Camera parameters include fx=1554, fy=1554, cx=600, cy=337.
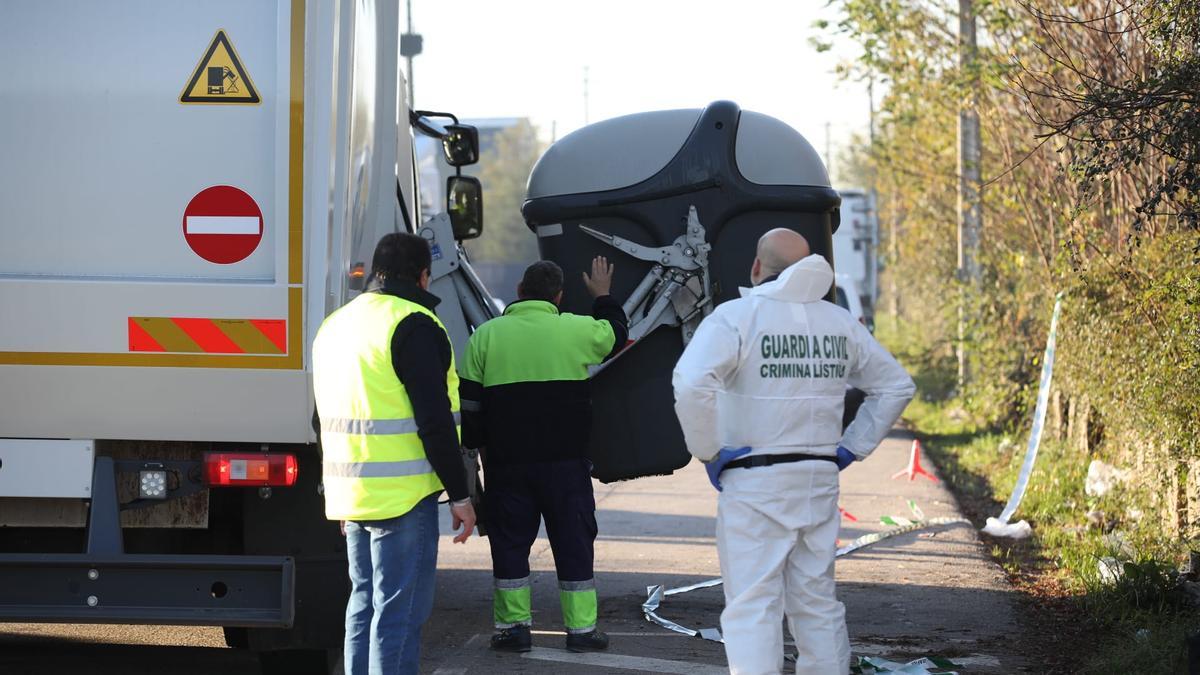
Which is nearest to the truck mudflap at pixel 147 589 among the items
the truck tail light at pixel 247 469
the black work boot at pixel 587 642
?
the truck tail light at pixel 247 469

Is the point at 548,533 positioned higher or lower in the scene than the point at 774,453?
lower

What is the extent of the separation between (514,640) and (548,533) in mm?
503

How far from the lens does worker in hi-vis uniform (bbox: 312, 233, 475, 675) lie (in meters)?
5.19

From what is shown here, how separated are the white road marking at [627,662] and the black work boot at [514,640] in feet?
0.14

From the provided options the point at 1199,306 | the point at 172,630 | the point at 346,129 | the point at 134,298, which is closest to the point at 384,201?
the point at 346,129

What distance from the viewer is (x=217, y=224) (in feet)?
17.9

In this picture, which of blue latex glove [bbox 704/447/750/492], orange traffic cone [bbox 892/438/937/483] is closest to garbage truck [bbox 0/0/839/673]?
blue latex glove [bbox 704/447/750/492]

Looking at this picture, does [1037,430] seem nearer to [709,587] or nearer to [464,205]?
[709,587]

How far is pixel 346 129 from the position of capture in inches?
225

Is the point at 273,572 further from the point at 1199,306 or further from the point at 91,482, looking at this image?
the point at 1199,306

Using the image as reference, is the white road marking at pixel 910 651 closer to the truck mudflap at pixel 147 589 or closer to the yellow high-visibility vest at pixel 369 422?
the yellow high-visibility vest at pixel 369 422

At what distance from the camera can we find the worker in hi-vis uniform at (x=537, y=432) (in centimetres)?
694

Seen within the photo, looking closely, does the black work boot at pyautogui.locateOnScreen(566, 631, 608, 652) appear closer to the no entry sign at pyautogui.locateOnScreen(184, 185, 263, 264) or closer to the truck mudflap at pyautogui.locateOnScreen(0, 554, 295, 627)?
the truck mudflap at pyautogui.locateOnScreen(0, 554, 295, 627)

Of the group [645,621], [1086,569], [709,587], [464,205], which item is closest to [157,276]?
[464,205]
